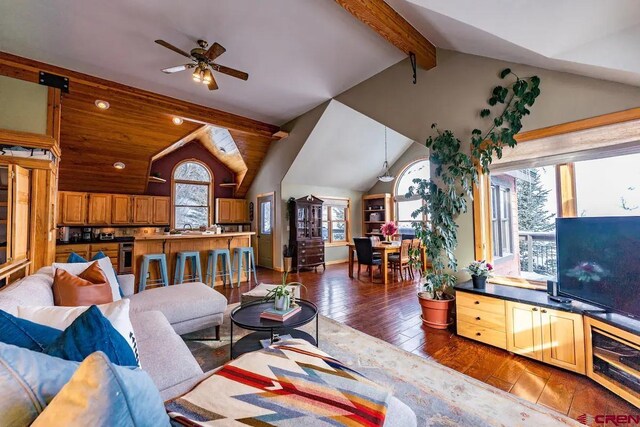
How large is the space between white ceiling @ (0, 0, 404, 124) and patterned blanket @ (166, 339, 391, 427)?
3.11 m

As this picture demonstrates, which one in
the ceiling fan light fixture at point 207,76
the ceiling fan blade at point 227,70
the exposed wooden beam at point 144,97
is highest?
the exposed wooden beam at point 144,97

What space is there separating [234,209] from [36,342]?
7040mm

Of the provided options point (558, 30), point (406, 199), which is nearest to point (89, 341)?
point (558, 30)

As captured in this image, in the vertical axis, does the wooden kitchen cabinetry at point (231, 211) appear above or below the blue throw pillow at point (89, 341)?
above

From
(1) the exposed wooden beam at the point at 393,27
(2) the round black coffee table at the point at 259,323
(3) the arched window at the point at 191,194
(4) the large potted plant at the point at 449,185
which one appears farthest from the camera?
(3) the arched window at the point at 191,194

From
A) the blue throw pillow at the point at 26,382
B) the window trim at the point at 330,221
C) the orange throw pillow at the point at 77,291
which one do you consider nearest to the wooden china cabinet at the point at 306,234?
the window trim at the point at 330,221

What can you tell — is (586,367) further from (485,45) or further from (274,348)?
(485,45)

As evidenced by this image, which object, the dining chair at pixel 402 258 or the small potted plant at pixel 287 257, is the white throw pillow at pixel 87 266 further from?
the dining chair at pixel 402 258

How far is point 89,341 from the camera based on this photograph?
823 millimetres

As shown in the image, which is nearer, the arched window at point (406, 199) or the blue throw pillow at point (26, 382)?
the blue throw pillow at point (26, 382)

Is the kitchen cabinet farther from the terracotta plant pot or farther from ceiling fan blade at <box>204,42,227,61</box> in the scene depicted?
ceiling fan blade at <box>204,42,227,61</box>

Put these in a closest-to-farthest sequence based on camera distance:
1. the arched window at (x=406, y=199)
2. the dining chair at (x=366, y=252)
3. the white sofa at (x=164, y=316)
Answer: the white sofa at (x=164, y=316) → the dining chair at (x=366, y=252) → the arched window at (x=406, y=199)

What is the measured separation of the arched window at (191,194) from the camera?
715 cm

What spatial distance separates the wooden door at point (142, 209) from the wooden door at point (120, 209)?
119mm
